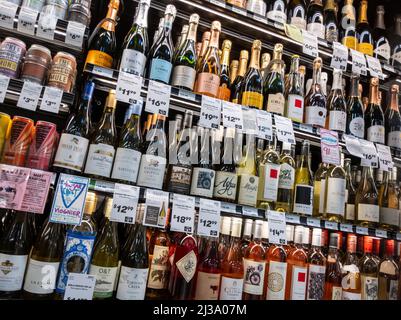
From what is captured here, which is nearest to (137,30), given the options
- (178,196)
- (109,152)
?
(109,152)

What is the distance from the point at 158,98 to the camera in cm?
131

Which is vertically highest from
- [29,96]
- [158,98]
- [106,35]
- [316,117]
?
[106,35]

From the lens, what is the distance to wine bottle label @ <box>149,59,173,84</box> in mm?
1435

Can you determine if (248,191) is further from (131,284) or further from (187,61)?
(187,61)

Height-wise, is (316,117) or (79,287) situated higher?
(316,117)

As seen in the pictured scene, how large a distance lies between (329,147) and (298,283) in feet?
2.19

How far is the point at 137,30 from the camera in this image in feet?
5.53

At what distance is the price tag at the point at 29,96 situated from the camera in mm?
1157

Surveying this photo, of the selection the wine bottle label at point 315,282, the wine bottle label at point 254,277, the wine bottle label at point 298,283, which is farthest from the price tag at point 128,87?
the wine bottle label at point 315,282

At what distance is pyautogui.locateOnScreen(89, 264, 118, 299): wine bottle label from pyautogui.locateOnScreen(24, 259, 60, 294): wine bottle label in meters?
0.14

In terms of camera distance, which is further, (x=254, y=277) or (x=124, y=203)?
(x=254, y=277)

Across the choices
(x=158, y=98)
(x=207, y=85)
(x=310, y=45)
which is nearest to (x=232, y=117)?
(x=207, y=85)

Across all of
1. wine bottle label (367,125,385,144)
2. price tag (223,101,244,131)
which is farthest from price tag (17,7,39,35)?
wine bottle label (367,125,385,144)
